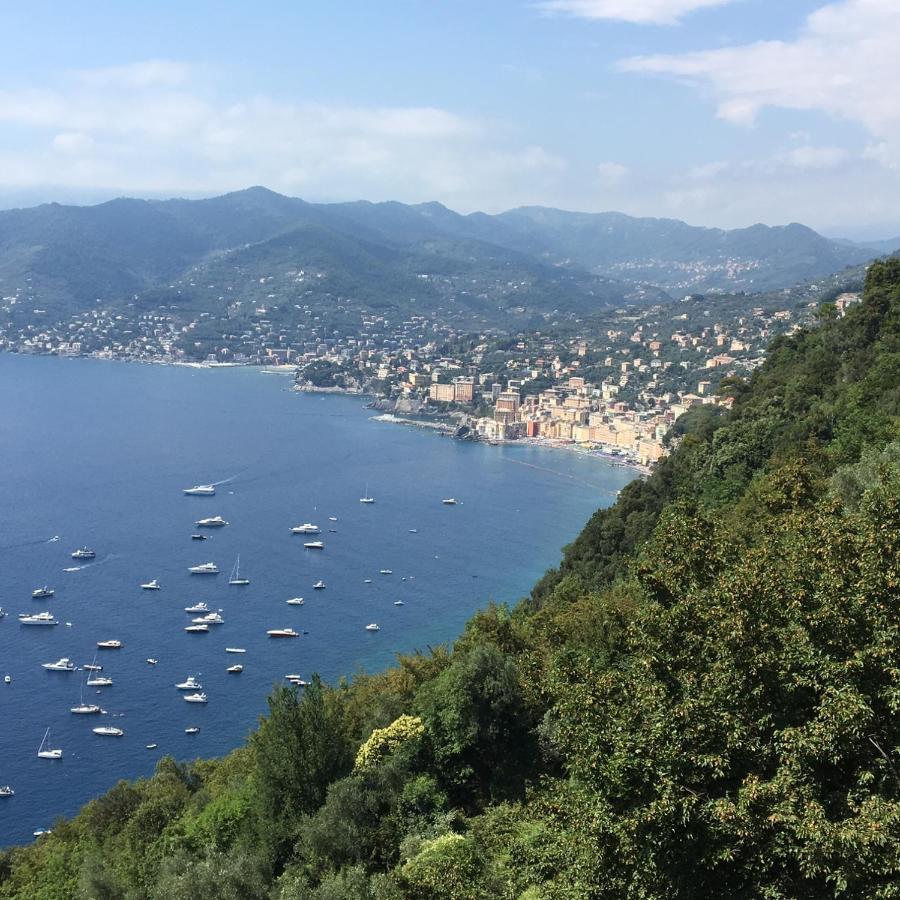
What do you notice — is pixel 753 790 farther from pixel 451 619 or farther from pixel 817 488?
pixel 451 619

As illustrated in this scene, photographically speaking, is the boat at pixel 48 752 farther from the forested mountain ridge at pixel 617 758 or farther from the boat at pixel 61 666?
the forested mountain ridge at pixel 617 758

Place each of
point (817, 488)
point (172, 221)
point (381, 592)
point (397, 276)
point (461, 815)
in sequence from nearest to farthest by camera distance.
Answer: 1. point (461, 815)
2. point (817, 488)
3. point (381, 592)
4. point (397, 276)
5. point (172, 221)

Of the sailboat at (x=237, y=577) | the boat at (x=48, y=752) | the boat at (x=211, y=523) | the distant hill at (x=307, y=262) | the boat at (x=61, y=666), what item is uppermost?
the distant hill at (x=307, y=262)

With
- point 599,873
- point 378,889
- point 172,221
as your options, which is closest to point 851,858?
point 599,873

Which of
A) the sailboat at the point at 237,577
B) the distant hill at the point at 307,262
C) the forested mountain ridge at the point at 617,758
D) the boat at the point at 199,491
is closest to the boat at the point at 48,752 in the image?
the forested mountain ridge at the point at 617,758

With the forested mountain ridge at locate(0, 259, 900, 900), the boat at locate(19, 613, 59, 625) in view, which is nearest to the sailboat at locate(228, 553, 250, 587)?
the boat at locate(19, 613, 59, 625)

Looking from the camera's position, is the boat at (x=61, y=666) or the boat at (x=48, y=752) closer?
the boat at (x=48, y=752)
